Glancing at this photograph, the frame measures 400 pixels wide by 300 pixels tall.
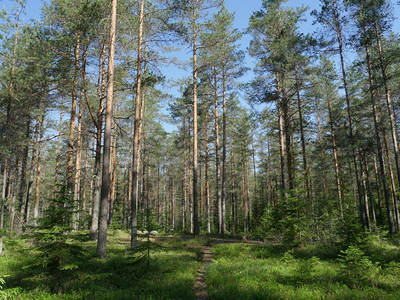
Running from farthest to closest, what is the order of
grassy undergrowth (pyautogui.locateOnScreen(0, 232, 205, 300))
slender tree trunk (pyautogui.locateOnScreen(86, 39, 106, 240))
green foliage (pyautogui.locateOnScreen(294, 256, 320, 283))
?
slender tree trunk (pyautogui.locateOnScreen(86, 39, 106, 240)) < green foliage (pyautogui.locateOnScreen(294, 256, 320, 283)) < grassy undergrowth (pyautogui.locateOnScreen(0, 232, 205, 300))

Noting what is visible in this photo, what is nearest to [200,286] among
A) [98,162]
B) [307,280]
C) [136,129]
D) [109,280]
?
[109,280]

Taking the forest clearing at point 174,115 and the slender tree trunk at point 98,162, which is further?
the slender tree trunk at point 98,162

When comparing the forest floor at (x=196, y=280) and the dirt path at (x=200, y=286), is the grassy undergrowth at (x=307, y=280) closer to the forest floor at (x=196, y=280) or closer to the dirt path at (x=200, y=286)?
the forest floor at (x=196, y=280)

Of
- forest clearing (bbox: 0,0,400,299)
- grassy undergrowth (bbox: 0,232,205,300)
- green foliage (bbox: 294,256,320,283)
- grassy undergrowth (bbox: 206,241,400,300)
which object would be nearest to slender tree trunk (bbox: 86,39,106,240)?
forest clearing (bbox: 0,0,400,299)

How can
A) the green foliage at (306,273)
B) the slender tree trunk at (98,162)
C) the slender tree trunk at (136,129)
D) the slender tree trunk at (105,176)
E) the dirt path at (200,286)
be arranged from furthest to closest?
the slender tree trunk at (98,162)
the slender tree trunk at (136,129)
the slender tree trunk at (105,176)
the green foliage at (306,273)
the dirt path at (200,286)

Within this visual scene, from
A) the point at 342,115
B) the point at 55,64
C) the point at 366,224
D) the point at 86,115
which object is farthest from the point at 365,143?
the point at 86,115

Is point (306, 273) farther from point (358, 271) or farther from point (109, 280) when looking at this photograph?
point (109, 280)


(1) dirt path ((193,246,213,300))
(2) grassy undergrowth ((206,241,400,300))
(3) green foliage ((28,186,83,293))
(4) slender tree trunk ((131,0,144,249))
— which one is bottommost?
(1) dirt path ((193,246,213,300))

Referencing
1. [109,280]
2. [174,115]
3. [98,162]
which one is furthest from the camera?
[174,115]

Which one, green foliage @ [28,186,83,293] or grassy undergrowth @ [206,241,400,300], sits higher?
green foliage @ [28,186,83,293]

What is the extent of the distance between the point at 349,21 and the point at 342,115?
28.5 feet

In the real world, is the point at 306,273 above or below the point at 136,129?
below

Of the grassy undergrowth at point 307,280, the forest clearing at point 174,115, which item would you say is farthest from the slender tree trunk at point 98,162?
the grassy undergrowth at point 307,280

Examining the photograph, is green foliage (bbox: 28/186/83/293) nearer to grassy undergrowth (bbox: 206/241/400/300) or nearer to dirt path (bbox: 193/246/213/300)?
dirt path (bbox: 193/246/213/300)
